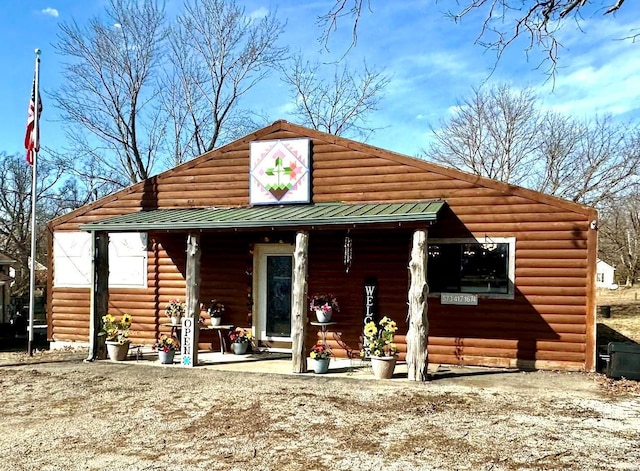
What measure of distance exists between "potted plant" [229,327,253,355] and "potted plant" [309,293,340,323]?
55.6 inches

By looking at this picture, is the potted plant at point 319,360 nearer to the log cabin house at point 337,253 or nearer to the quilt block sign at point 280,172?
the log cabin house at point 337,253

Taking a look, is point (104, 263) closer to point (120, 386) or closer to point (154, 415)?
point (120, 386)

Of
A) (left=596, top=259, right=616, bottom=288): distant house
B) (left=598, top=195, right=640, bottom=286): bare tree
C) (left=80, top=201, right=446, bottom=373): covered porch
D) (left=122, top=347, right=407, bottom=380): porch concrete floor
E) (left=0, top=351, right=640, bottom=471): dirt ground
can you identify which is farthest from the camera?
(left=596, top=259, right=616, bottom=288): distant house

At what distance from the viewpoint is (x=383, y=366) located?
8.05 m

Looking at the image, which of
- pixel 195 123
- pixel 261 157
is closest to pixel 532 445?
pixel 261 157

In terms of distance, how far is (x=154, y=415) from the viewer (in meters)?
6.12

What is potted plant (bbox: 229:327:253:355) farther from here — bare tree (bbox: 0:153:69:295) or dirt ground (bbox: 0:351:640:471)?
bare tree (bbox: 0:153:69:295)

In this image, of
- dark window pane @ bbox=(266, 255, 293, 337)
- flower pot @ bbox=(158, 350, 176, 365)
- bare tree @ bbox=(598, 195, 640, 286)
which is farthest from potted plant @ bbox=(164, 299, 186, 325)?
bare tree @ bbox=(598, 195, 640, 286)

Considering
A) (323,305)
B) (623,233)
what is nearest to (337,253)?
(323,305)

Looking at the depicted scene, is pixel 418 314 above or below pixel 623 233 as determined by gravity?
below

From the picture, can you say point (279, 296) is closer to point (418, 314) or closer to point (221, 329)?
point (221, 329)

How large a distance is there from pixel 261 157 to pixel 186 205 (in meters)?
1.91

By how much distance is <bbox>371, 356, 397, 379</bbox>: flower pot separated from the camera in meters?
8.03

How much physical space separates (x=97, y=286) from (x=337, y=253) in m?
4.42
